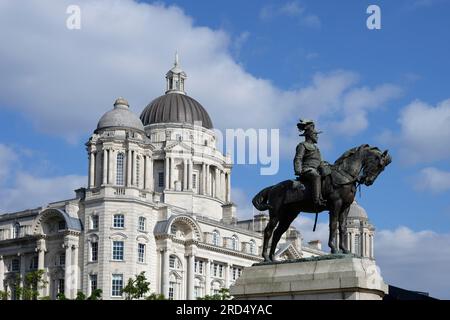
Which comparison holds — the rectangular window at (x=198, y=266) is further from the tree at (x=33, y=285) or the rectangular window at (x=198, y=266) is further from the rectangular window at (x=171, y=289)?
the tree at (x=33, y=285)

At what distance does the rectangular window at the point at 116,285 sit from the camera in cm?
9931

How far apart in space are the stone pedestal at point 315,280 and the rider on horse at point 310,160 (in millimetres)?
2008

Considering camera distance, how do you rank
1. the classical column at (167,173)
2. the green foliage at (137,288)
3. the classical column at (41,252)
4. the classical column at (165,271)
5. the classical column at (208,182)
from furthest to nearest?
the classical column at (208,182), the classical column at (167,173), the classical column at (41,252), the classical column at (165,271), the green foliage at (137,288)

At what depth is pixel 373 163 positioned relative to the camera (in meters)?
27.3

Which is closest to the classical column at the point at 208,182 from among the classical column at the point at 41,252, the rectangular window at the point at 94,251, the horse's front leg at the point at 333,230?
the rectangular window at the point at 94,251

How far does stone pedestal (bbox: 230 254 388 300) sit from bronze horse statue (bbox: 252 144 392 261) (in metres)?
1.23

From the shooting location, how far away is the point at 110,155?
104m

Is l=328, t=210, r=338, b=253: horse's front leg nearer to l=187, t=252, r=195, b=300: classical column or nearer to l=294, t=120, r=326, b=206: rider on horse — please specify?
l=294, t=120, r=326, b=206: rider on horse

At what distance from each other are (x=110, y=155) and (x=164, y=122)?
27.8 m

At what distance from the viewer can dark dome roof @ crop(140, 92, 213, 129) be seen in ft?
430

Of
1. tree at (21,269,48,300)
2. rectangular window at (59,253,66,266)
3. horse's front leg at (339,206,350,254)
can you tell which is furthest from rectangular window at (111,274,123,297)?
horse's front leg at (339,206,350,254)

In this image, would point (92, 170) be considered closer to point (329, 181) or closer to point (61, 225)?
point (61, 225)

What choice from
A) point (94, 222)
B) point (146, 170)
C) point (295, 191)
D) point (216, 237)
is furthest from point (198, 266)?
point (295, 191)
